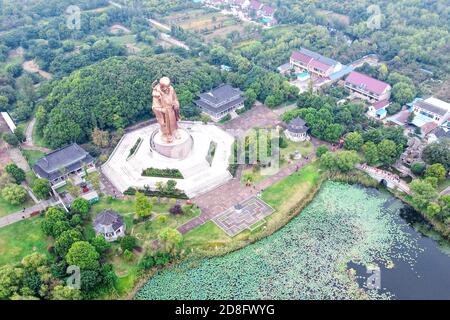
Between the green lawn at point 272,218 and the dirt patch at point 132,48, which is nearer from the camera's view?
the green lawn at point 272,218

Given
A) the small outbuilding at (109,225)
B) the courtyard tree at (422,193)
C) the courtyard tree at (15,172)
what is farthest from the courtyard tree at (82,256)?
the courtyard tree at (422,193)

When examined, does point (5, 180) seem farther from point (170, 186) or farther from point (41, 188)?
point (170, 186)

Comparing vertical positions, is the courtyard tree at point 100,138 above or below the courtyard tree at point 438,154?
above

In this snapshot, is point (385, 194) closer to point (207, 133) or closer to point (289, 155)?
point (289, 155)

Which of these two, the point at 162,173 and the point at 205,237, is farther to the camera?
the point at 162,173

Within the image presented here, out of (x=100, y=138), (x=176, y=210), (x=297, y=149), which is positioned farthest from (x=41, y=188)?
(x=297, y=149)

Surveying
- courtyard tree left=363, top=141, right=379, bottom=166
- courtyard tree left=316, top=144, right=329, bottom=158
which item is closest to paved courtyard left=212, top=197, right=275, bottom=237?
courtyard tree left=316, top=144, right=329, bottom=158

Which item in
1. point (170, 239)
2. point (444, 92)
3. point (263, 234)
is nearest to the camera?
point (170, 239)

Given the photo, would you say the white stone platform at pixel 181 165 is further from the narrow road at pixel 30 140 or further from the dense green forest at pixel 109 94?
the narrow road at pixel 30 140
